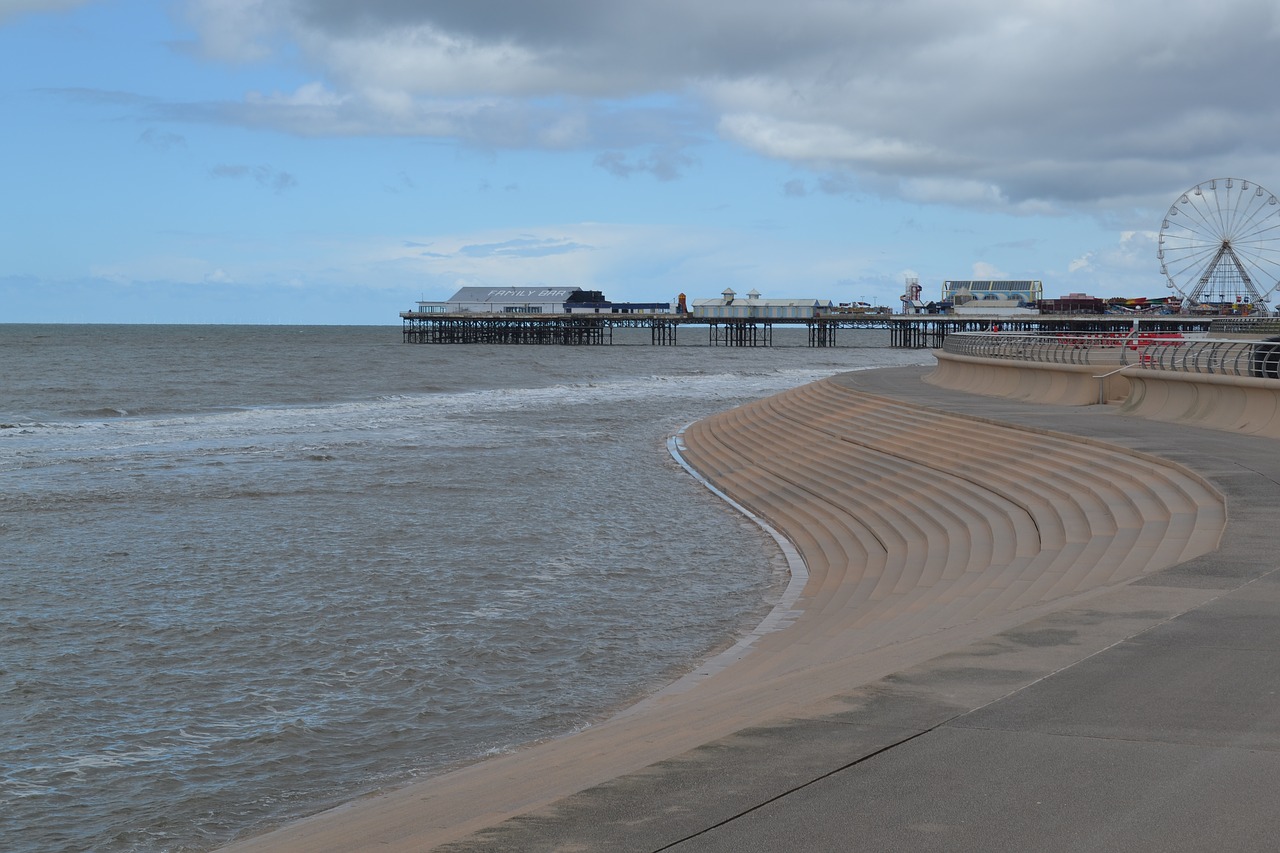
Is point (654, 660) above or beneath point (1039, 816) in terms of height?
beneath

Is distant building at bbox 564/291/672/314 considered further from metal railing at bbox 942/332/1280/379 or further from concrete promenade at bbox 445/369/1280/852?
concrete promenade at bbox 445/369/1280/852

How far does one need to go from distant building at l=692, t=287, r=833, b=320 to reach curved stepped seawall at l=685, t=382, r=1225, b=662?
4910 inches

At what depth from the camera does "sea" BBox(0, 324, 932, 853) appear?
26.4 feet

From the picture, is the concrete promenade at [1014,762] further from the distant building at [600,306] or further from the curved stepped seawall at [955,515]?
the distant building at [600,306]

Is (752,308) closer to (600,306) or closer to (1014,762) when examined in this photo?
(600,306)

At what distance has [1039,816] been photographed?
15.2 feet

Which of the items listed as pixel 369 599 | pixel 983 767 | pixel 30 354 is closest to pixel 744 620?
pixel 369 599

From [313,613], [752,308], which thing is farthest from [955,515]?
[752,308]

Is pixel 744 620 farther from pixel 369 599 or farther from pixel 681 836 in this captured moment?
pixel 681 836

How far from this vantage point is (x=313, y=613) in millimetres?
12516

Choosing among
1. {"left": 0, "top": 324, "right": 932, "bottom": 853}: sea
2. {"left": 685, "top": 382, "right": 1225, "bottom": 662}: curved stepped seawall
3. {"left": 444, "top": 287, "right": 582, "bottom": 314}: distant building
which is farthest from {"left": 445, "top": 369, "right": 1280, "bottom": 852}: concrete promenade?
{"left": 444, "top": 287, "right": 582, "bottom": 314}: distant building

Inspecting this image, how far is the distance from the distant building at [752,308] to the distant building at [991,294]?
18.1 metres

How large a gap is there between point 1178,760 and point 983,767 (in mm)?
853

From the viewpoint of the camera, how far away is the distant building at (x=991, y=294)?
493ft
